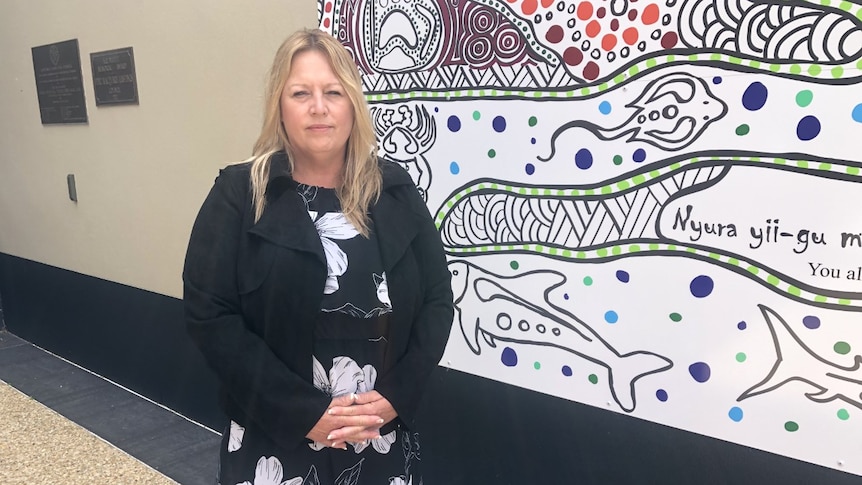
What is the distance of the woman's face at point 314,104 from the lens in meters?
1.71

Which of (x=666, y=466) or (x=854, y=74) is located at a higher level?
(x=854, y=74)

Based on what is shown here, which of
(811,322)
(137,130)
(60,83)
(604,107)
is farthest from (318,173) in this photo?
(60,83)

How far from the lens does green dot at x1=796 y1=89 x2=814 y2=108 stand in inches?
72.2

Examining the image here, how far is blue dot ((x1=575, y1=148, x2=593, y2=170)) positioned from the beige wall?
1.59m

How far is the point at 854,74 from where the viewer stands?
1766 mm

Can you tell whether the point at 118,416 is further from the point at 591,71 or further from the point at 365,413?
the point at 591,71

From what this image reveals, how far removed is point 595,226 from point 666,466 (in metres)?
0.89

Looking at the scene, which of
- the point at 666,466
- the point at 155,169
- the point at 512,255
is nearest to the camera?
the point at 666,466

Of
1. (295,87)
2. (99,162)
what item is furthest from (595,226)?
(99,162)

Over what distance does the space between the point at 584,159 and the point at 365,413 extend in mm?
1188

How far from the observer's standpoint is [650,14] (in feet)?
6.88

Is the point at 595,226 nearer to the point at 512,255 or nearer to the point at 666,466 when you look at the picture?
the point at 512,255

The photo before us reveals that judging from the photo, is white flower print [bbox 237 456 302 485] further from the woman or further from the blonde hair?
the blonde hair

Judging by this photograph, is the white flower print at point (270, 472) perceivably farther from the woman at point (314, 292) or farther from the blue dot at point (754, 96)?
the blue dot at point (754, 96)
